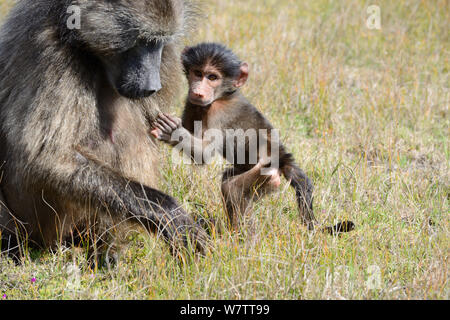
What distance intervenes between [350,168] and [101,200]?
165 centimetres

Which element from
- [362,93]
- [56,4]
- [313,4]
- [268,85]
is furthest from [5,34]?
[313,4]

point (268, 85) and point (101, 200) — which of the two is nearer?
point (101, 200)

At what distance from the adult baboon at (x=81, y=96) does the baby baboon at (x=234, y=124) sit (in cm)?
31

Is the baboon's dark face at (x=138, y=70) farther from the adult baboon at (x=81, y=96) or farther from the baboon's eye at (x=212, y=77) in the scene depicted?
the baboon's eye at (x=212, y=77)

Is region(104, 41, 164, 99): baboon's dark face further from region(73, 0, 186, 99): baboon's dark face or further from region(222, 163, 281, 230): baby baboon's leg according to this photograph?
region(222, 163, 281, 230): baby baboon's leg

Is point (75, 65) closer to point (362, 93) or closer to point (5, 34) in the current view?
point (5, 34)

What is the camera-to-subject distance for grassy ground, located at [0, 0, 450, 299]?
9.29 ft

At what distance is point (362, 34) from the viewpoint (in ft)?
22.7

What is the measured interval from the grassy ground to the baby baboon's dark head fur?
79 cm

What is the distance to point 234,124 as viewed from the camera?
11.1 ft

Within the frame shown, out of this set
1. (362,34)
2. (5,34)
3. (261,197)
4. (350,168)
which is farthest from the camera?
(362,34)
